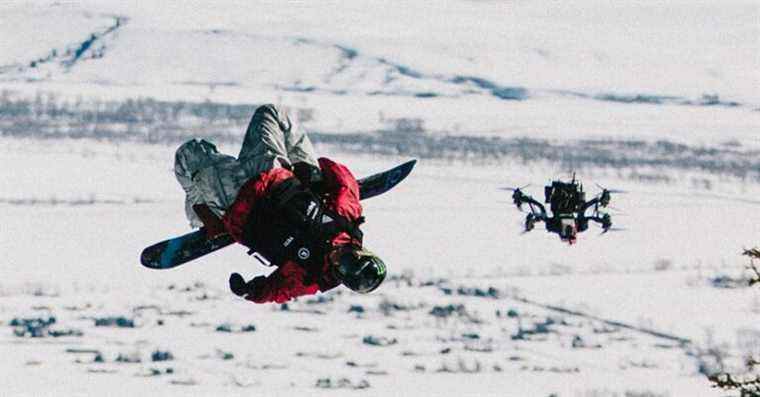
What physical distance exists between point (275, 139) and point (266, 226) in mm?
1308

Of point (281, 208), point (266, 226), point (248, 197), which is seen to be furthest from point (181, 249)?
point (281, 208)

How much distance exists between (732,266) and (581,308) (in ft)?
67.4

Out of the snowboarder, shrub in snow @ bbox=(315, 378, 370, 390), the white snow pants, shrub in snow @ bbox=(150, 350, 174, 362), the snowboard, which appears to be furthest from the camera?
shrub in snow @ bbox=(150, 350, 174, 362)

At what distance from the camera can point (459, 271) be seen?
18812cm

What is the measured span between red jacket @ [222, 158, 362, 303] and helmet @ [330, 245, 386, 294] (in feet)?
0.88

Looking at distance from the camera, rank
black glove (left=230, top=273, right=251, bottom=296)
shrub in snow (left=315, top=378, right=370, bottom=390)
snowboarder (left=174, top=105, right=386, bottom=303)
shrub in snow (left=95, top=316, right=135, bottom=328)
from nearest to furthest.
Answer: black glove (left=230, top=273, right=251, bottom=296) < snowboarder (left=174, top=105, right=386, bottom=303) < shrub in snow (left=315, top=378, right=370, bottom=390) < shrub in snow (left=95, top=316, right=135, bottom=328)

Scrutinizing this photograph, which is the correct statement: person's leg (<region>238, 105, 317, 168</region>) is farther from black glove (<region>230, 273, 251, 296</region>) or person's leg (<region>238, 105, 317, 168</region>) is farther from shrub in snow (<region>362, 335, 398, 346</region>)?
shrub in snow (<region>362, 335, 398, 346</region>)

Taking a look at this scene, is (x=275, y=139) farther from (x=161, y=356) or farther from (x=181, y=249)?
(x=161, y=356)

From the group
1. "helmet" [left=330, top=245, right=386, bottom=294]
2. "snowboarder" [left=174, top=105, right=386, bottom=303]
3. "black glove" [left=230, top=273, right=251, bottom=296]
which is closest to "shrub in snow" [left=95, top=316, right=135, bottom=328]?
"snowboarder" [left=174, top=105, right=386, bottom=303]

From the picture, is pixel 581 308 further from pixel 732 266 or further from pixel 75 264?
pixel 75 264

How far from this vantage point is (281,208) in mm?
21000

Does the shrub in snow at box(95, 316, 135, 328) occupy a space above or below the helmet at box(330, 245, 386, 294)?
below

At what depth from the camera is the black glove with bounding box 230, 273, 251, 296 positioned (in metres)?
20.1

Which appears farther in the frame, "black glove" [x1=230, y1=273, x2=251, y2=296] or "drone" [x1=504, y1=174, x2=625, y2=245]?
"drone" [x1=504, y1=174, x2=625, y2=245]
